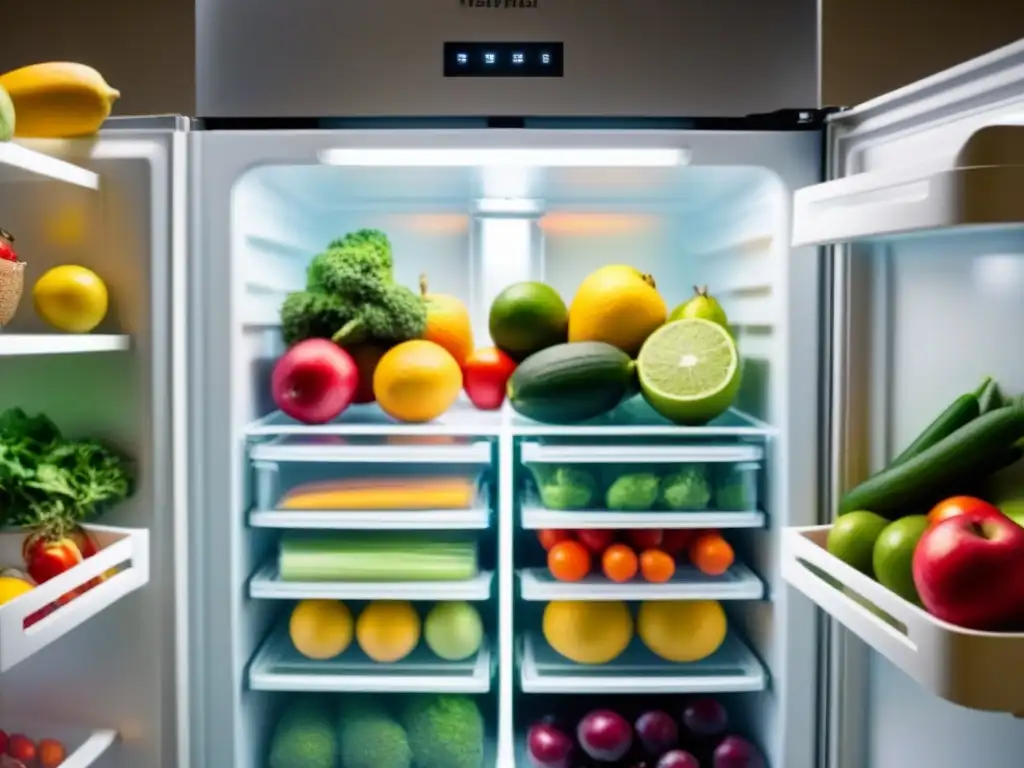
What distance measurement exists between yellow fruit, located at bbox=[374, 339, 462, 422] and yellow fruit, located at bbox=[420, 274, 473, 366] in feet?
0.32

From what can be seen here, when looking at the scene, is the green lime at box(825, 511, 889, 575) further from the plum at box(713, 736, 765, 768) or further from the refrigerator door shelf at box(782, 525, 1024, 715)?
the plum at box(713, 736, 765, 768)

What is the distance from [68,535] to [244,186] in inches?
19.9

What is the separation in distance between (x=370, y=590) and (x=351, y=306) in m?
0.40

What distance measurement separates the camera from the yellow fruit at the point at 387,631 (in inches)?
52.6

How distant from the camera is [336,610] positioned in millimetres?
1346

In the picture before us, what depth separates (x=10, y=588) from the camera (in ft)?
3.49

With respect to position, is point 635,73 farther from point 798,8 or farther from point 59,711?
point 59,711

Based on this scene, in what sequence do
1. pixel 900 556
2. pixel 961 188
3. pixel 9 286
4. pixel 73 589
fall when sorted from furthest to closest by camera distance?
pixel 73 589 → pixel 9 286 → pixel 900 556 → pixel 961 188

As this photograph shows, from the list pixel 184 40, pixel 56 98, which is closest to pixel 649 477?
pixel 56 98

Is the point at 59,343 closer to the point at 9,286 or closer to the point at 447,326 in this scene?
the point at 9,286

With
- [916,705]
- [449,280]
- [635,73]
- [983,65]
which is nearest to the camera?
[983,65]

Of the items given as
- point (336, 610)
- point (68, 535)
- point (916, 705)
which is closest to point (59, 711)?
point (68, 535)

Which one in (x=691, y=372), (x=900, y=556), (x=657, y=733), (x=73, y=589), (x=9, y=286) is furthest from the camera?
(x=657, y=733)

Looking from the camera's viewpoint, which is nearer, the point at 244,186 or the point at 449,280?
the point at 244,186
